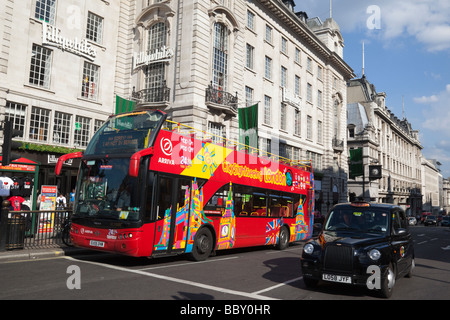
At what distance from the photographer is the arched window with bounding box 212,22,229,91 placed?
24859 mm

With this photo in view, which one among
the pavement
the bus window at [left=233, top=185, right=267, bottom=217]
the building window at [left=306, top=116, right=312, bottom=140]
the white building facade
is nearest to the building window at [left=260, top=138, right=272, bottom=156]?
the building window at [left=306, top=116, right=312, bottom=140]

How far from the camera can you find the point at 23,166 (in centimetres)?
1692

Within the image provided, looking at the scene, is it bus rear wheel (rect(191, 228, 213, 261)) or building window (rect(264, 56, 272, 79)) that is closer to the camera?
bus rear wheel (rect(191, 228, 213, 261))

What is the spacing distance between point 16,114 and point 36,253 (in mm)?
11913

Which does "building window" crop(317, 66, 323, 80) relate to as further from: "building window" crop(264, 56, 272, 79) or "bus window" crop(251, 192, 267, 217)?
"bus window" crop(251, 192, 267, 217)

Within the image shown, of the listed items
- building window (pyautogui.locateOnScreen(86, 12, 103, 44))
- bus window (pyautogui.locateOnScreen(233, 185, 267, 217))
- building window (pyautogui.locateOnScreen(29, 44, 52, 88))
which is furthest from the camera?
building window (pyautogui.locateOnScreen(86, 12, 103, 44))

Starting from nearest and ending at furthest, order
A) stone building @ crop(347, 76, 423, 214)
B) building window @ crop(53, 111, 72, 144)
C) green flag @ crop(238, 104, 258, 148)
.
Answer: building window @ crop(53, 111, 72, 144), green flag @ crop(238, 104, 258, 148), stone building @ crop(347, 76, 423, 214)

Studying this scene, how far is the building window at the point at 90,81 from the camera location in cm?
2307

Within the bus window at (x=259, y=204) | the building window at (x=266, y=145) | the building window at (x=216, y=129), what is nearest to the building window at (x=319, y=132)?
the building window at (x=266, y=145)

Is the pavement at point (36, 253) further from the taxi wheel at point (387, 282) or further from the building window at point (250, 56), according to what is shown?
the building window at point (250, 56)

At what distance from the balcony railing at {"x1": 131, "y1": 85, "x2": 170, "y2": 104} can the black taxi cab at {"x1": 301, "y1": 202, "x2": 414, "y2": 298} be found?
56.2ft

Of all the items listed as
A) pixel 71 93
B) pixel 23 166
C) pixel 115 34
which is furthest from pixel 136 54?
pixel 23 166

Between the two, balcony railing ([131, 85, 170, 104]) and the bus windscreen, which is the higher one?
balcony railing ([131, 85, 170, 104])
